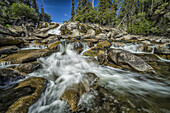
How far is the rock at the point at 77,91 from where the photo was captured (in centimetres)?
210

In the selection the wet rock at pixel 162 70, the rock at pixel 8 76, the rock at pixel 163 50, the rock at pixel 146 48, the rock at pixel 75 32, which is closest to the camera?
the rock at pixel 8 76

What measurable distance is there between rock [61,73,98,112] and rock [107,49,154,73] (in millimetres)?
3030

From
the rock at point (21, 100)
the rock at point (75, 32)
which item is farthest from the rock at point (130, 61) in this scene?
the rock at point (75, 32)

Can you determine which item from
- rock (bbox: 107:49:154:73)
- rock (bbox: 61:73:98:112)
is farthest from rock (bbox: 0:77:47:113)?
rock (bbox: 107:49:154:73)

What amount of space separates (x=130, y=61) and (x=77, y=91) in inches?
173

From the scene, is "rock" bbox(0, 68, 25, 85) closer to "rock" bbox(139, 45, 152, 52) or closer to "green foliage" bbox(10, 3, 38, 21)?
"rock" bbox(139, 45, 152, 52)

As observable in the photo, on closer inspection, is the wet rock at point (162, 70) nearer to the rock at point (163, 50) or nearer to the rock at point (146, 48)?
the rock at point (163, 50)

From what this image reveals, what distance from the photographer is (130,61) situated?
480cm

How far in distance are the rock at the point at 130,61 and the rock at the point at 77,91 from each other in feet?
9.94

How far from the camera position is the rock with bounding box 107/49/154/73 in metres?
4.49

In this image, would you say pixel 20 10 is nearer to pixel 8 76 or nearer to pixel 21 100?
pixel 8 76

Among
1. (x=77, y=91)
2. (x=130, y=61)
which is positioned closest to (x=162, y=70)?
(x=130, y=61)

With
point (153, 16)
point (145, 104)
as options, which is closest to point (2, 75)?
point (145, 104)

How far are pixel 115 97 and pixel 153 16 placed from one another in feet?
104
